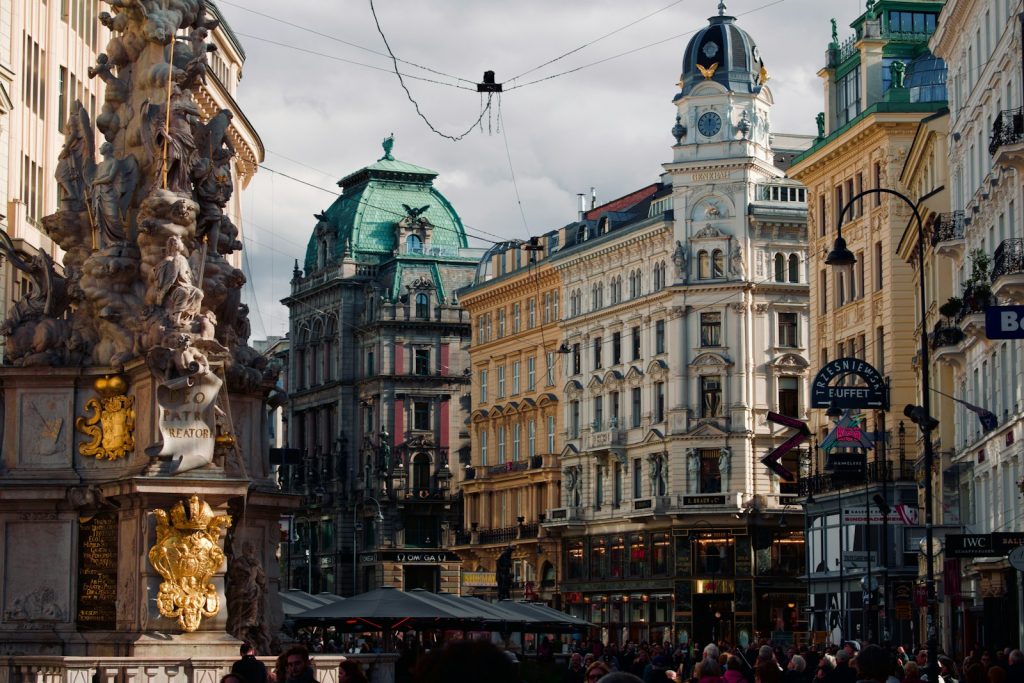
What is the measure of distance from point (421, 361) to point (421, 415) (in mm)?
3259

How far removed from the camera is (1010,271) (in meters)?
42.1

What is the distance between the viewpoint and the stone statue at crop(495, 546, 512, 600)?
8697 cm

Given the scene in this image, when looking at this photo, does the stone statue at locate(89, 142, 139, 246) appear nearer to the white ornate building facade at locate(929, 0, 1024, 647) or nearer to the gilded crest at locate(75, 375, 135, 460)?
the gilded crest at locate(75, 375, 135, 460)

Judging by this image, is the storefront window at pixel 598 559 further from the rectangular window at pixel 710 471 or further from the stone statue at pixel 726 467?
the stone statue at pixel 726 467

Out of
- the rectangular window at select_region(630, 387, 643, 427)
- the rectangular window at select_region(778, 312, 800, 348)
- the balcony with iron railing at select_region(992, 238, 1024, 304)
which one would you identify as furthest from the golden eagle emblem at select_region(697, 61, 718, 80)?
the balcony with iron railing at select_region(992, 238, 1024, 304)

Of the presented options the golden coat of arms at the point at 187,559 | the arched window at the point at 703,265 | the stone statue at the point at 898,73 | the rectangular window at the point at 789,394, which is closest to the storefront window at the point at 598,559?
the rectangular window at the point at 789,394

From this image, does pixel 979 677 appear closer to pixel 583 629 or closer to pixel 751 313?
pixel 583 629

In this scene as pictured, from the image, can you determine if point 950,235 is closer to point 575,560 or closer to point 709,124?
point 709,124

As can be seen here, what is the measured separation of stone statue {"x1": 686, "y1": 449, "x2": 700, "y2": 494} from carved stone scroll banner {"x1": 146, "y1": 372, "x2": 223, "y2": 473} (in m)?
66.4

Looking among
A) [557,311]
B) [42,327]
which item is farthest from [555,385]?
[42,327]

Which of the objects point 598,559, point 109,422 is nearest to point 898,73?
point 598,559

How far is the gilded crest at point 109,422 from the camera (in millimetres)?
23438

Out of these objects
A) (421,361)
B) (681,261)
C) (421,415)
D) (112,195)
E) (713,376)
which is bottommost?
(112,195)

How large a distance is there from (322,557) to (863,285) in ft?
213
